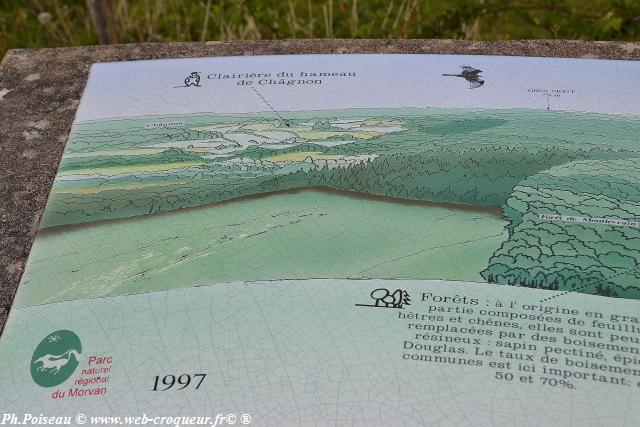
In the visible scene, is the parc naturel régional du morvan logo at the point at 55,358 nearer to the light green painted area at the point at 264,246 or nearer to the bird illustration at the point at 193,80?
the light green painted area at the point at 264,246

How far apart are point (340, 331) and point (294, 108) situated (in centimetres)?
67

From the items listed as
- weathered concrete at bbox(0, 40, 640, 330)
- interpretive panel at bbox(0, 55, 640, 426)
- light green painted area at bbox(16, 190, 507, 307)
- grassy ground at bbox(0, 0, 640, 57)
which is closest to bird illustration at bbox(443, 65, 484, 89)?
interpretive panel at bbox(0, 55, 640, 426)

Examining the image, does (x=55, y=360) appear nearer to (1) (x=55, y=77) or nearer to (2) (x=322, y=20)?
(1) (x=55, y=77)

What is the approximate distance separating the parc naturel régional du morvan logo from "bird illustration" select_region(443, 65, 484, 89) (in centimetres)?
110

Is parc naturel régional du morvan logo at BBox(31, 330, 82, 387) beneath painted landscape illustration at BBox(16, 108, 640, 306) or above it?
beneath

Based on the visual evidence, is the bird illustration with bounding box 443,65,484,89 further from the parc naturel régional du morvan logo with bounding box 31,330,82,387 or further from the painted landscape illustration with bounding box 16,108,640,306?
the parc naturel régional du morvan logo with bounding box 31,330,82,387

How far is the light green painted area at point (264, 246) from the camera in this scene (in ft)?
4.61

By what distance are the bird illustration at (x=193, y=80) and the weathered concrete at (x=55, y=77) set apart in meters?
0.14

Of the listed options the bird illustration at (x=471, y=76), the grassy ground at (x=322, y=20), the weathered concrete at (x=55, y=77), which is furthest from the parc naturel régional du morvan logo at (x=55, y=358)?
the grassy ground at (x=322, y=20)

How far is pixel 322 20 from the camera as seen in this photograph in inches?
115

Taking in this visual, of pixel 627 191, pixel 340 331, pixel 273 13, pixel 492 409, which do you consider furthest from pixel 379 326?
pixel 273 13

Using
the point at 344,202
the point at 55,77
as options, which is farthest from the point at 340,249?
the point at 55,77

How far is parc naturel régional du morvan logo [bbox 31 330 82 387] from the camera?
50.1 inches

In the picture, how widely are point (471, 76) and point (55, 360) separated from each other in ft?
3.86
